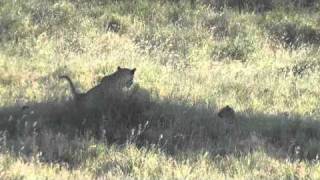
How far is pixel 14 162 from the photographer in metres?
5.58

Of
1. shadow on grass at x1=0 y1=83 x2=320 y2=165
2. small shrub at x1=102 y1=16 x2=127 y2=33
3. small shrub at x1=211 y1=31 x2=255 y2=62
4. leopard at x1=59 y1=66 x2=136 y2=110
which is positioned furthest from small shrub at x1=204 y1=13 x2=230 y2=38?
leopard at x1=59 y1=66 x2=136 y2=110

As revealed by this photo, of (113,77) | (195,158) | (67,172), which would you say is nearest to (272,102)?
(113,77)

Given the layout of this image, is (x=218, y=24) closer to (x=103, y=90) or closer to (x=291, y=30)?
(x=291, y=30)

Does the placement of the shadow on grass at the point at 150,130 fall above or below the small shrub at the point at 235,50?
below

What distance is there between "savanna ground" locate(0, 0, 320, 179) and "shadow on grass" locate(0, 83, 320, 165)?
16 mm

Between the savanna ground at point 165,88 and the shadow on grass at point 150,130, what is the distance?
0.02 meters

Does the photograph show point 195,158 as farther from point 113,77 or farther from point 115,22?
point 115,22

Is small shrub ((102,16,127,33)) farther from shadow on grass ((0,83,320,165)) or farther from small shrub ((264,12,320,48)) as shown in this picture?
shadow on grass ((0,83,320,165))

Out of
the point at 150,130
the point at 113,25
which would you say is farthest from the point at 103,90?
the point at 113,25

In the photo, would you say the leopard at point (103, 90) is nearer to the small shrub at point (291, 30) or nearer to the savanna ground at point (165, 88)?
the savanna ground at point (165, 88)

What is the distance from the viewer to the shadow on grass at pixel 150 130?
639 centimetres

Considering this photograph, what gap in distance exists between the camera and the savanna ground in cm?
601

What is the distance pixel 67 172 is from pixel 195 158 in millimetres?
1289

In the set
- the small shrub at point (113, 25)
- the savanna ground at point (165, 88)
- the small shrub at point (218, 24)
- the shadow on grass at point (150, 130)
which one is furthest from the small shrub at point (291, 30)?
the shadow on grass at point (150, 130)
